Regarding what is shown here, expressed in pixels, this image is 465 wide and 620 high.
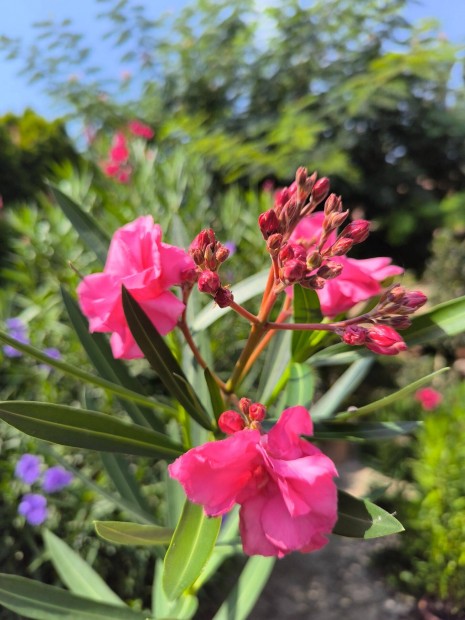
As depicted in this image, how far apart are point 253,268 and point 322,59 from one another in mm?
3412

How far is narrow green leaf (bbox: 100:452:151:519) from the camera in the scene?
113 centimetres

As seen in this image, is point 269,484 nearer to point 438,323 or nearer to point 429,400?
point 438,323

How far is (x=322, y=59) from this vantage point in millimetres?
4992

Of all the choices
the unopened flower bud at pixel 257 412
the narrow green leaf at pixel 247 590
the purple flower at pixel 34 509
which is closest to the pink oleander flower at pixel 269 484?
the unopened flower bud at pixel 257 412

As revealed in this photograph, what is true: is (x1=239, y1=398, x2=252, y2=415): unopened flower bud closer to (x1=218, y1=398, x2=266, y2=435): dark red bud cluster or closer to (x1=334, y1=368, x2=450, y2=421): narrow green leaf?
(x1=218, y1=398, x2=266, y2=435): dark red bud cluster

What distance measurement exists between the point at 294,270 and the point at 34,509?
4.13 ft

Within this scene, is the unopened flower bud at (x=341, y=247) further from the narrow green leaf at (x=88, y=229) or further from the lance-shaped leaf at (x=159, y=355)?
the narrow green leaf at (x=88, y=229)

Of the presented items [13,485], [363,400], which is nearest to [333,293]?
[13,485]

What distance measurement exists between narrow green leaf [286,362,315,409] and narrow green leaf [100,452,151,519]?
46cm

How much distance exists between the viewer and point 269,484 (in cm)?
55

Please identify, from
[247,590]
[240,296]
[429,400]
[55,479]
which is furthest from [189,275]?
[429,400]

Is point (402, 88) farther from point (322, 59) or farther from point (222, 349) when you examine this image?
point (222, 349)

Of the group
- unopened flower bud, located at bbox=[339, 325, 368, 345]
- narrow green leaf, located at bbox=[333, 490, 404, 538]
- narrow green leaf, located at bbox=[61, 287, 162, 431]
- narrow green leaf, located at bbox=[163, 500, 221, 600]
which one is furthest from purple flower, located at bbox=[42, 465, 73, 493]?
unopened flower bud, located at bbox=[339, 325, 368, 345]

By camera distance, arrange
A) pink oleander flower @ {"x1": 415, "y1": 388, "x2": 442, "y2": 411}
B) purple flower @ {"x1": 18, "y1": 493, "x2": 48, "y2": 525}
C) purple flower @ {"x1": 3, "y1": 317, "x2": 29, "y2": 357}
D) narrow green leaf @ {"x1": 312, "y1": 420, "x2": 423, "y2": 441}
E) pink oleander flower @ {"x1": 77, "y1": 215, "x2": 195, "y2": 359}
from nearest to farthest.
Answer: pink oleander flower @ {"x1": 77, "y1": 215, "x2": 195, "y2": 359} < narrow green leaf @ {"x1": 312, "y1": 420, "x2": 423, "y2": 441} < purple flower @ {"x1": 18, "y1": 493, "x2": 48, "y2": 525} < purple flower @ {"x1": 3, "y1": 317, "x2": 29, "y2": 357} < pink oleander flower @ {"x1": 415, "y1": 388, "x2": 442, "y2": 411}
